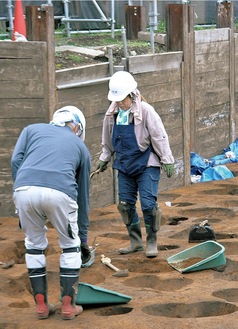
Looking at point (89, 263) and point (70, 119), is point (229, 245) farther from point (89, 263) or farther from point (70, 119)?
point (70, 119)

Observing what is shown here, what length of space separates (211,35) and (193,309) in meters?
8.53

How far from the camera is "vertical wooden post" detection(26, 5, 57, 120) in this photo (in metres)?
10.9

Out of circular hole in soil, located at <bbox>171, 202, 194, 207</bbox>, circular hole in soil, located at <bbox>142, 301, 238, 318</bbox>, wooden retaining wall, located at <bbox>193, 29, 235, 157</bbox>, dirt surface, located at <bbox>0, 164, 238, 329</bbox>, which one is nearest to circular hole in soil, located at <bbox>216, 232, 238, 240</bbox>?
dirt surface, located at <bbox>0, 164, 238, 329</bbox>

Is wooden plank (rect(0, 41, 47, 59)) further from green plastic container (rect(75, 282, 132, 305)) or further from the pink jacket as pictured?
green plastic container (rect(75, 282, 132, 305))

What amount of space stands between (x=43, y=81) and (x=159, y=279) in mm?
3416

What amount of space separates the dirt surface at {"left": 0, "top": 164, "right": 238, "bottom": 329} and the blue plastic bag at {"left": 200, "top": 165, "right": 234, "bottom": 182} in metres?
2.45

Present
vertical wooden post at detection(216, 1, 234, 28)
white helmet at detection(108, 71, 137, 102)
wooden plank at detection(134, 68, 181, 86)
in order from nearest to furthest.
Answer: white helmet at detection(108, 71, 137, 102) < wooden plank at detection(134, 68, 181, 86) < vertical wooden post at detection(216, 1, 234, 28)

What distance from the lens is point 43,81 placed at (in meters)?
11.0

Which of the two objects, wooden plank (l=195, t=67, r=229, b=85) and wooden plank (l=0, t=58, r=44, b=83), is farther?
wooden plank (l=195, t=67, r=229, b=85)

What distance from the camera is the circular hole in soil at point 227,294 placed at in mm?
7906

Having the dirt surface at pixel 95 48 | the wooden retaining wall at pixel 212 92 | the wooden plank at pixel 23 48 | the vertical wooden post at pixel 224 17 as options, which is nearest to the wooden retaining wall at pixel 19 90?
the wooden plank at pixel 23 48

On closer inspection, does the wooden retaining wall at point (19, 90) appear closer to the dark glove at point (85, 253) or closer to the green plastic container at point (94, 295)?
the dark glove at point (85, 253)

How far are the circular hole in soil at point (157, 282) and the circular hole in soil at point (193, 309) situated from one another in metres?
0.76

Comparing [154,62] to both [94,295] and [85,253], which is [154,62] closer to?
[85,253]
